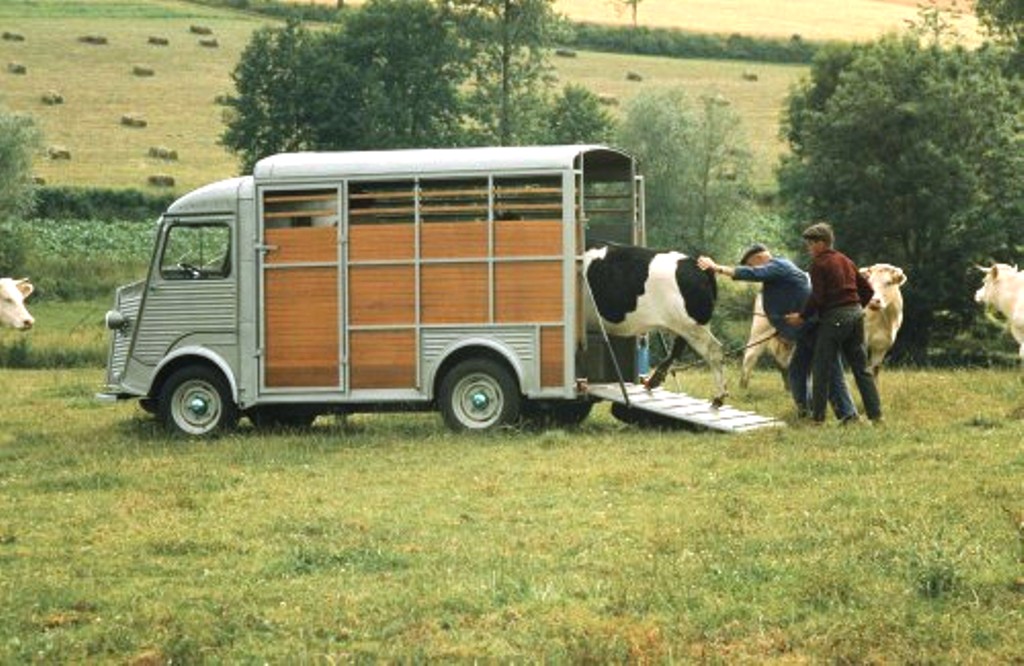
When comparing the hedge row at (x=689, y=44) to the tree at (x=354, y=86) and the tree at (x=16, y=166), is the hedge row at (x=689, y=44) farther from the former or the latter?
the tree at (x=16, y=166)

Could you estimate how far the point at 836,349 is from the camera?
20688 millimetres

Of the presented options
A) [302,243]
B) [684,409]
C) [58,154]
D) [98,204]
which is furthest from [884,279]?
[58,154]

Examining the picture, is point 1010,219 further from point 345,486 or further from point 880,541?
point 880,541

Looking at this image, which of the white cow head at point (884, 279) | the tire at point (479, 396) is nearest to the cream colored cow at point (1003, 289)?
the white cow head at point (884, 279)

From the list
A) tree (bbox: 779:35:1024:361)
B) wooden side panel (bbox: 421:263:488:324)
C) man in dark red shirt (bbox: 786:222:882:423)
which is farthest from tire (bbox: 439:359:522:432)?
tree (bbox: 779:35:1024:361)

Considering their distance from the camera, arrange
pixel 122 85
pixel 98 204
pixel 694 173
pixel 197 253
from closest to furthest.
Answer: pixel 197 253 → pixel 98 204 → pixel 694 173 → pixel 122 85

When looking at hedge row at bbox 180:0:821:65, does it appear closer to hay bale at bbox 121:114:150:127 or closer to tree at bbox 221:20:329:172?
hay bale at bbox 121:114:150:127

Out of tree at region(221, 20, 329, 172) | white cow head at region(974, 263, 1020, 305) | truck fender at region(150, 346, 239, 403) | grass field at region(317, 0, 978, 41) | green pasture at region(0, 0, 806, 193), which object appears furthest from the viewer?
grass field at region(317, 0, 978, 41)

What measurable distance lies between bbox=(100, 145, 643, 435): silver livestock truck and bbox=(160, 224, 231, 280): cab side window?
0.02 metres

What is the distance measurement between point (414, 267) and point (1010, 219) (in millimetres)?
26010

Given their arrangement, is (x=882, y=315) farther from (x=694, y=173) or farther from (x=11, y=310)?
(x=694, y=173)

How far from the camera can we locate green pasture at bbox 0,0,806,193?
70062mm

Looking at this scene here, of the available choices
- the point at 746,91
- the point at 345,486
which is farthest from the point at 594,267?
the point at 746,91

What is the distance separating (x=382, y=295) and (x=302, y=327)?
3.19 ft
